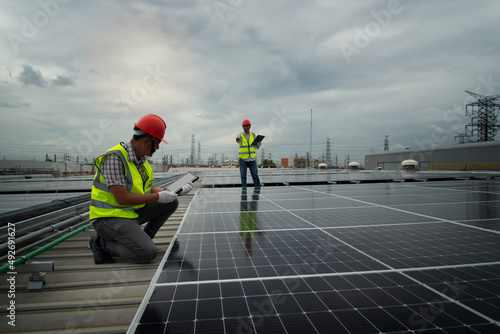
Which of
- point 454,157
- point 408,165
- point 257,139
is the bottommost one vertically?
point 408,165

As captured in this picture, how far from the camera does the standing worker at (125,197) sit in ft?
8.77

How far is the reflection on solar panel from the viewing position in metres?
1.56

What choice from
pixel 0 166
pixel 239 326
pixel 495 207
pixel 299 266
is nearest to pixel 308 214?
pixel 299 266

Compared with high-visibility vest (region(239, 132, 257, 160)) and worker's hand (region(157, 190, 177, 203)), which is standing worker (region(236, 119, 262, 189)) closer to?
high-visibility vest (region(239, 132, 257, 160))

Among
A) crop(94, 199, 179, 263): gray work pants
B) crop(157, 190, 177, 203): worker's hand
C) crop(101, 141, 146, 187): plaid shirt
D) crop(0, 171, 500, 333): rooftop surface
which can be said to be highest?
crop(101, 141, 146, 187): plaid shirt

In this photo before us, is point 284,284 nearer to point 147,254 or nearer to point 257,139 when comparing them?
point 147,254

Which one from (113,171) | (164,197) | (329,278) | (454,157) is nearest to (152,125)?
(113,171)

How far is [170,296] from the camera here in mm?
1857

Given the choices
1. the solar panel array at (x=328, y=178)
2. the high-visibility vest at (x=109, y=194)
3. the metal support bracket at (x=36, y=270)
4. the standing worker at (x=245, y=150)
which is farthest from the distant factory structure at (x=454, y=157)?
the metal support bracket at (x=36, y=270)

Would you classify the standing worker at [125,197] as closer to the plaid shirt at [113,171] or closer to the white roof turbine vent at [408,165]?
the plaid shirt at [113,171]


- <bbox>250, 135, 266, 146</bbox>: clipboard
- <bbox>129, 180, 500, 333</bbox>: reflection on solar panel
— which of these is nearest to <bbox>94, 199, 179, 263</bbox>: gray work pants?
<bbox>129, 180, 500, 333</bbox>: reflection on solar panel

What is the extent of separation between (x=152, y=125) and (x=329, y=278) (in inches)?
95.7

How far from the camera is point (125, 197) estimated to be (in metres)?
2.83

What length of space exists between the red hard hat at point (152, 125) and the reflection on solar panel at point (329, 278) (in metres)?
1.29
